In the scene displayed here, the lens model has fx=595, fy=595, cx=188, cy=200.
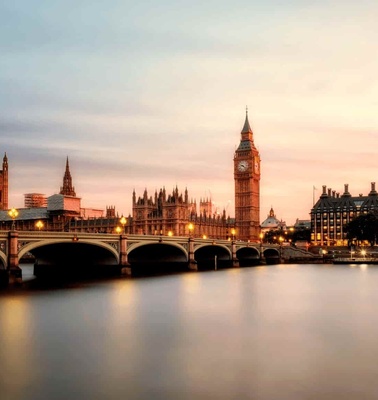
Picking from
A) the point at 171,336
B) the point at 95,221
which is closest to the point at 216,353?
the point at 171,336

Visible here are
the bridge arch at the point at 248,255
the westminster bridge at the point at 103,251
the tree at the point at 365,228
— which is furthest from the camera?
the tree at the point at 365,228

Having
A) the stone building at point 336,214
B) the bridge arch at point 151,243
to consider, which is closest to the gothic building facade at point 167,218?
the stone building at point 336,214

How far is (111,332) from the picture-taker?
28.5 metres

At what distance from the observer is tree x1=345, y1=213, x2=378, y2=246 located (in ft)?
428

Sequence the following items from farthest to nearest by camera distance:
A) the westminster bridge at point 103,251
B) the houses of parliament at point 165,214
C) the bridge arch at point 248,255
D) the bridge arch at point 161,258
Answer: the houses of parliament at point 165,214 < the bridge arch at point 248,255 < the bridge arch at point 161,258 < the westminster bridge at point 103,251

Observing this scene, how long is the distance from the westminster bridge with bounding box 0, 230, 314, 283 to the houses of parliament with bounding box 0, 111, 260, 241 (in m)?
36.0

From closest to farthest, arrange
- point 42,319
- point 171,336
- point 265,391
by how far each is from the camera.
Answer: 1. point 265,391
2. point 171,336
3. point 42,319

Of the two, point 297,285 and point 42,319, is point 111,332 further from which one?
point 297,285

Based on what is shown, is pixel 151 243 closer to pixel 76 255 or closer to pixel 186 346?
pixel 76 255

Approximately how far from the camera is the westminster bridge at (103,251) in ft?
162

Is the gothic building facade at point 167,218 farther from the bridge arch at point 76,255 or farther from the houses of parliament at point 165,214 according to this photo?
the bridge arch at point 76,255

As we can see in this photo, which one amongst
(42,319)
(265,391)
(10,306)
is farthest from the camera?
(10,306)

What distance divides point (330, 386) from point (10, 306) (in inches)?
922

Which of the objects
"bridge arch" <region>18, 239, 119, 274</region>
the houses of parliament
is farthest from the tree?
"bridge arch" <region>18, 239, 119, 274</region>
